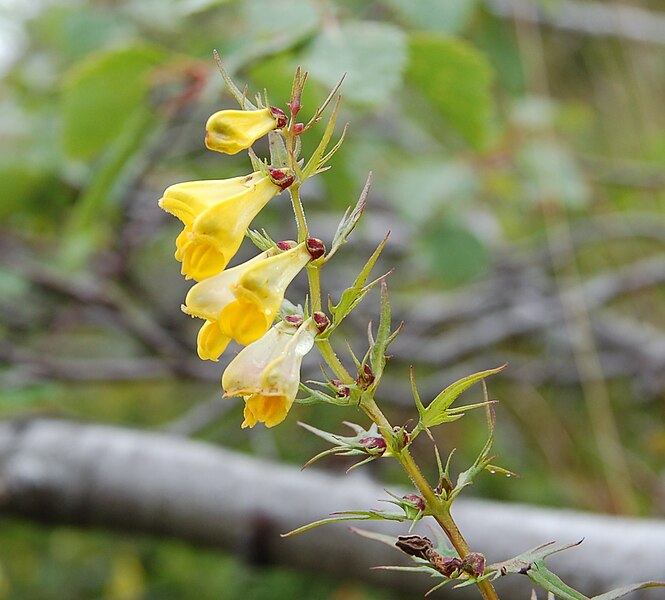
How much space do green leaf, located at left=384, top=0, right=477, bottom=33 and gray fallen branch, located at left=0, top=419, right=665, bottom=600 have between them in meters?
0.49

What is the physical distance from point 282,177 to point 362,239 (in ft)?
2.87

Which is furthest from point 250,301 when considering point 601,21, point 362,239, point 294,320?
point 601,21

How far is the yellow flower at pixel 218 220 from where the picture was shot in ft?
0.94

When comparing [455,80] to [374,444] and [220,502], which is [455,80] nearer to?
[220,502]

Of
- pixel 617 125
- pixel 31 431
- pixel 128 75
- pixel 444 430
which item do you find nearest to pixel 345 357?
pixel 444 430

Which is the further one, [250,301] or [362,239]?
[362,239]

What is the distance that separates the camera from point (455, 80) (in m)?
0.81

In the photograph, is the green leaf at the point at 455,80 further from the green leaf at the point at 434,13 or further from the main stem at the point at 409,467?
the main stem at the point at 409,467

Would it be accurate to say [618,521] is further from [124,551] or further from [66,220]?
[124,551]

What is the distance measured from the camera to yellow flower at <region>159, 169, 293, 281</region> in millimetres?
287

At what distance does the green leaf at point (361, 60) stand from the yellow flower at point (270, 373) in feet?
1.20

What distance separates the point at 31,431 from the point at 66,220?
1.21ft

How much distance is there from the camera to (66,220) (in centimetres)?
124

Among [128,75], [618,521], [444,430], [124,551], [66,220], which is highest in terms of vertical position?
[128,75]
